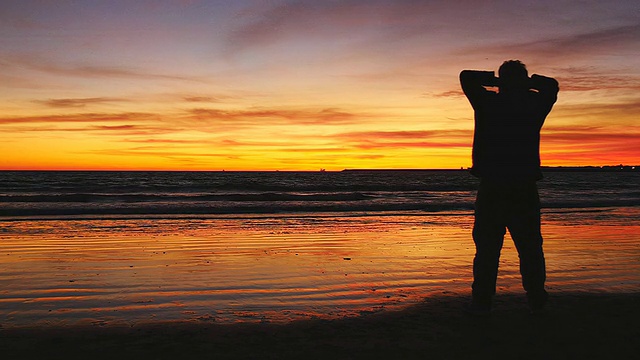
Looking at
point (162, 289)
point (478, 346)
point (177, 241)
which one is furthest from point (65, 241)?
point (478, 346)

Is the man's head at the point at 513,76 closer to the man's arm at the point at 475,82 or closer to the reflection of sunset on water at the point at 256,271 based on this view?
the man's arm at the point at 475,82

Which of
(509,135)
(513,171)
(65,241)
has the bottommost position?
(65,241)

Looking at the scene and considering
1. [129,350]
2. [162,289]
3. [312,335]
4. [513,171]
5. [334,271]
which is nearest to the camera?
[129,350]

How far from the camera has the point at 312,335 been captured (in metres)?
4.02

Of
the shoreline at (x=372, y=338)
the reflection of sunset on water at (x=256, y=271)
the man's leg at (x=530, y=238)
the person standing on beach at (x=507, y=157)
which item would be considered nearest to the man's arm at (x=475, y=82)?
the person standing on beach at (x=507, y=157)

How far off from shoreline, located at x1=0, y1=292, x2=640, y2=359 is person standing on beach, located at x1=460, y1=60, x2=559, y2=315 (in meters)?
0.46

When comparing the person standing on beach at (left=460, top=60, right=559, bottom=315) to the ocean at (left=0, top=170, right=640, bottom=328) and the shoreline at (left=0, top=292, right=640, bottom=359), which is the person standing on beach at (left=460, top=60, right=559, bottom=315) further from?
the ocean at (left=0, top=170, right=640, bottom=328)

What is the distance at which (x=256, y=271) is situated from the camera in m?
6.98

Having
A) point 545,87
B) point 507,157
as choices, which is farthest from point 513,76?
point 507,157

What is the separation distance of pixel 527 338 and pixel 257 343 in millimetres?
2032

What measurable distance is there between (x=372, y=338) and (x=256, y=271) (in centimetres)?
330

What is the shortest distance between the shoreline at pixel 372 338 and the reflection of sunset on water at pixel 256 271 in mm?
369

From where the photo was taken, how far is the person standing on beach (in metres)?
4.29

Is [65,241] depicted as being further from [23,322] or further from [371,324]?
[371,324]
